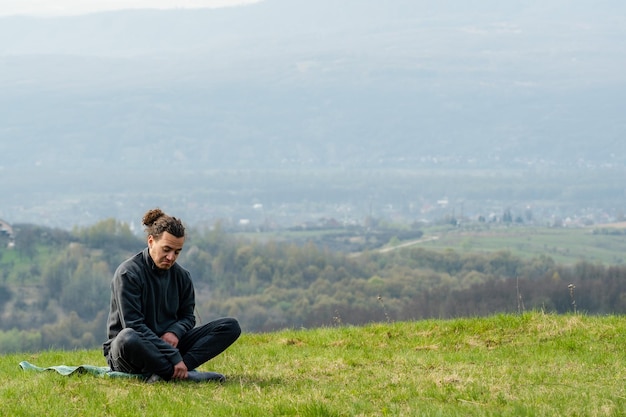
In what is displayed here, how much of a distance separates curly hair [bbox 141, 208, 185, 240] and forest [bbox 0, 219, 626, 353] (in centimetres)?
7380

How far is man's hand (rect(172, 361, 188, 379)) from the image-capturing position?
35.0 feet

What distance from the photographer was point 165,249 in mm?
10688

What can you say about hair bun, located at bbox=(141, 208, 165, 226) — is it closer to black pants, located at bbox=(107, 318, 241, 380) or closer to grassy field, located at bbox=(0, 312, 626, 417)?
black pants, located at bbox=(107, 318, 241, 380)

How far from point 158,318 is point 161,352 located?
56 centimetres

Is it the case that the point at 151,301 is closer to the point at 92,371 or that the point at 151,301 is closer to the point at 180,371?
the point at 180,371

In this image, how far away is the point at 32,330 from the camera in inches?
3912

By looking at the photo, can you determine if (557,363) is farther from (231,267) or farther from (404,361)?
(231,267)

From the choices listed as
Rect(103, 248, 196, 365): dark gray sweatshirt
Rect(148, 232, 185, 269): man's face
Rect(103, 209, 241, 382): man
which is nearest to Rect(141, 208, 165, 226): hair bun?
Rect(103, 209, 241, 382): man

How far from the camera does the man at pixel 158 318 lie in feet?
34.9

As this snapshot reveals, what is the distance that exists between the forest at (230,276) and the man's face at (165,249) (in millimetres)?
73826

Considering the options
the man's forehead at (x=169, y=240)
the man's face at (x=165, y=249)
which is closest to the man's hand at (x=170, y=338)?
the man's face at (x=165, y=249)

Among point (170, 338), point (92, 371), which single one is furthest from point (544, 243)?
point (92, 371)

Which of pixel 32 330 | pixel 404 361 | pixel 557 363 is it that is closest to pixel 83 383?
pixel 404 361

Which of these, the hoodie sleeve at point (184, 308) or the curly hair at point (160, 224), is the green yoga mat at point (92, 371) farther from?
the curly hair at point (160, 224)
